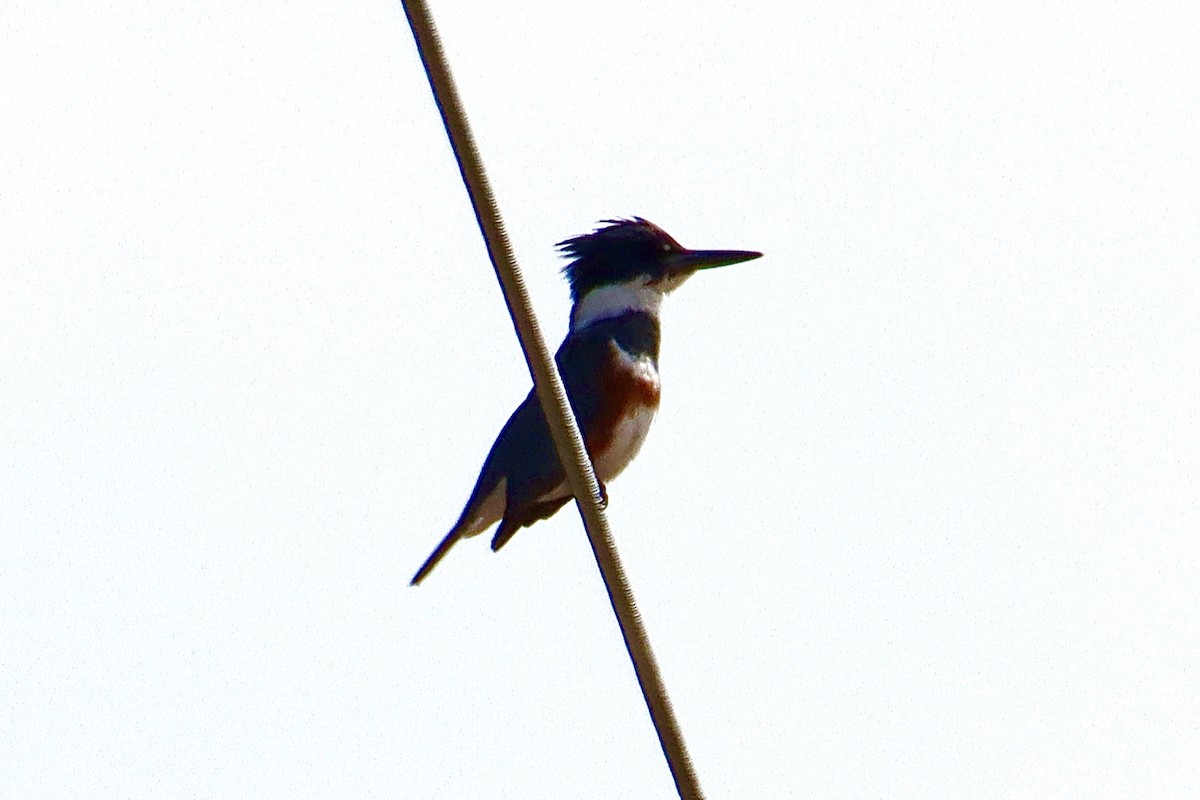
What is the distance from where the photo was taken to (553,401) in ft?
7.34

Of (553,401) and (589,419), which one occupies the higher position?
(553,401)

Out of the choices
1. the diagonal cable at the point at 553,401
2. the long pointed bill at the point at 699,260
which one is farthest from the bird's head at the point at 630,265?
the diagonal cable at the point at 553,401

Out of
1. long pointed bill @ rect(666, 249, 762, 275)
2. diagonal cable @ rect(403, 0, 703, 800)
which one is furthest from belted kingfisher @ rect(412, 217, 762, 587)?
diagonal cable @ rect(403, 0, 703, 800)

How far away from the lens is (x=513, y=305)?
210cm

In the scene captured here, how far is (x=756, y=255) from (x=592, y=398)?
2.30 ft

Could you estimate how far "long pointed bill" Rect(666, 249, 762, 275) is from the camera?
457cm

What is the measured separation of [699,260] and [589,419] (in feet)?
2.51

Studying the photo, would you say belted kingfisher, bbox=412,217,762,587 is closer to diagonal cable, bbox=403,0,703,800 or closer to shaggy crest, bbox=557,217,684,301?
shaggy crest, bbox=557,217,684,301

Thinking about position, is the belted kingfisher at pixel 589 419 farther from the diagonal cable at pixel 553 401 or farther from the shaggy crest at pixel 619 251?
the diagonal cable at pixel 553 401

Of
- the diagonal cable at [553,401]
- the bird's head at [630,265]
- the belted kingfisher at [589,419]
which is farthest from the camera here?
the bird's head at [630,265]

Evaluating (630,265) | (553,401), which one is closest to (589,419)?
(630,265)

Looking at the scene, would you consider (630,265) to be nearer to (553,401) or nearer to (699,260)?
(699,260)

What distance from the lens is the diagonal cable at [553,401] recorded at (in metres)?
1.89

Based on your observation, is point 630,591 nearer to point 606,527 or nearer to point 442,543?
point 606,527
